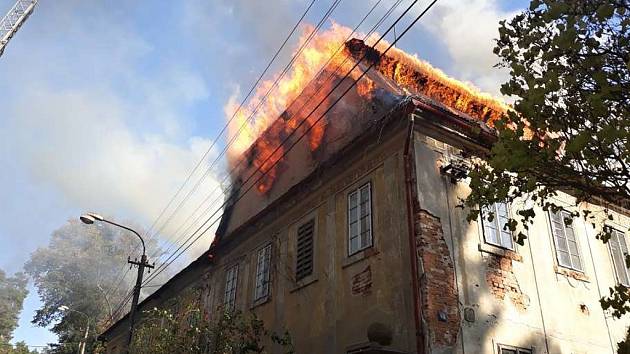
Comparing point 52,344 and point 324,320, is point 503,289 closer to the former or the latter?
point 324,320

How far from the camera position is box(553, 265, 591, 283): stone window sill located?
1089 centimetres

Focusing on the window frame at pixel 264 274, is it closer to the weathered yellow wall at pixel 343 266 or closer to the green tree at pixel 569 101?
the weathered yellow wall at pixel 343 266

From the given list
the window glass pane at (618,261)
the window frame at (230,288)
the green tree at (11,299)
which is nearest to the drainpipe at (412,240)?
the window glass pane at (618,261)

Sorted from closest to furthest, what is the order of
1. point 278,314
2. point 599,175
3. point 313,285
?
point 599,175
point 313,285
point 278,314

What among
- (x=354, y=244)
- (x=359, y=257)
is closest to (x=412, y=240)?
(x=359, y=257)

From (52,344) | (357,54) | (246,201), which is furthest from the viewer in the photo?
(52,344)

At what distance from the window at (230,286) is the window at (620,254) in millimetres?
10526

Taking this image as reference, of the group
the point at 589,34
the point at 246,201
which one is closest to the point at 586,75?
the point at 589,34

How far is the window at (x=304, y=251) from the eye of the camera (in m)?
12.3

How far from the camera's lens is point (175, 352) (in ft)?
39.9

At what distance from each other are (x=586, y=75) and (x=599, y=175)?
117 centimetres

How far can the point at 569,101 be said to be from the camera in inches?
227

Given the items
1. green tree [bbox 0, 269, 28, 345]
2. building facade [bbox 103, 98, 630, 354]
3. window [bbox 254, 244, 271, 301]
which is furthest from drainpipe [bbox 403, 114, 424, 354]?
green tree [bbox 0, 269, 28, 345]

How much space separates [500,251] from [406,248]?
2095mm
